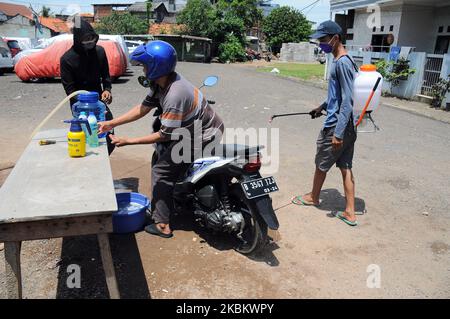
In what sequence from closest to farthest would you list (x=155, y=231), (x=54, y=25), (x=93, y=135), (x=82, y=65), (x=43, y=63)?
(x=93, y=135), (x=155, y=231), (x=82, y=65), (x=43, y=63), (x=54, y=25)

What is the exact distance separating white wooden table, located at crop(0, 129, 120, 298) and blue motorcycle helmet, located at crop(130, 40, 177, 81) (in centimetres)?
95

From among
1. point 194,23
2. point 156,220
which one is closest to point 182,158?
point 156,220

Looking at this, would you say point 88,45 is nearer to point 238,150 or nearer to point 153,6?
point 238,150

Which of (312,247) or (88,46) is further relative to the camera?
(88,46)

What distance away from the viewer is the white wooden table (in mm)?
2104

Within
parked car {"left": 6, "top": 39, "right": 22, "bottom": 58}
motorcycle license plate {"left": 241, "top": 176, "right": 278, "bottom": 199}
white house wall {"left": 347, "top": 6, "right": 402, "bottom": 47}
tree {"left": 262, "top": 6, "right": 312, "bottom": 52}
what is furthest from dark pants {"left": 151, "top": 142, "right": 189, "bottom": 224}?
tree {"left": 262, "top": 6, "right": 312, "bottom": 52}

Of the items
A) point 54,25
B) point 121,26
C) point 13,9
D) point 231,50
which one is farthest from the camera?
point 54,25

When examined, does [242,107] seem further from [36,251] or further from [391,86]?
[36,251]

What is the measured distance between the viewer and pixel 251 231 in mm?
3611

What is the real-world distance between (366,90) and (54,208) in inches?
121

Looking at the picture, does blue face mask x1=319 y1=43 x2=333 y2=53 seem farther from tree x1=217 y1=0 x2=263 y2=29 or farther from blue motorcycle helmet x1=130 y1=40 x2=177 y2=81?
tree x1=217 y1=0 x2=263 y2=29

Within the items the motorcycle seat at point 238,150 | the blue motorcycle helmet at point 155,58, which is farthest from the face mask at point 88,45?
the motorcycle seat at point 238,150

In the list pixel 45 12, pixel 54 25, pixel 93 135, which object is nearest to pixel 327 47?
pixel 93 135

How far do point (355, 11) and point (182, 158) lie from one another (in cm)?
2134
